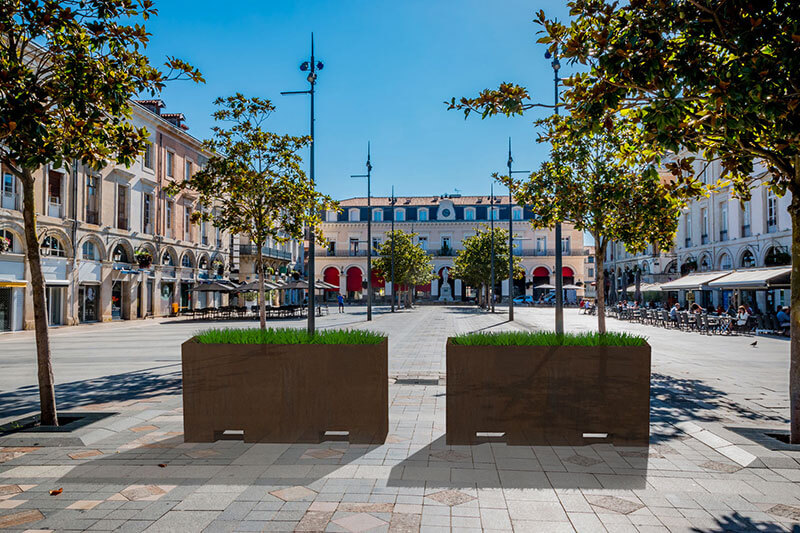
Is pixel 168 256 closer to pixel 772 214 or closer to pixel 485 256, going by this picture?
pixel 485 256

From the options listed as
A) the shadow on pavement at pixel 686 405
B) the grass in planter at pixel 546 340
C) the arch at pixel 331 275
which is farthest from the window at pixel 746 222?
the arch at pixel 331 275

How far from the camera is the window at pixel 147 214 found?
32.5 metres

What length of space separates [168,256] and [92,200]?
25.9 feet

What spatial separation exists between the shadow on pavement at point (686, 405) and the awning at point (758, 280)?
11933 millimetres

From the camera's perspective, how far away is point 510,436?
5.61m

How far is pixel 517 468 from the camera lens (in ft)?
16.4

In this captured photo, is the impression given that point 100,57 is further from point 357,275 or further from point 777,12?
point 357,275

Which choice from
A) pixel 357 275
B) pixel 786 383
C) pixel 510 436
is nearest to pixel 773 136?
pixel 510 436

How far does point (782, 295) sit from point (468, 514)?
28.5m

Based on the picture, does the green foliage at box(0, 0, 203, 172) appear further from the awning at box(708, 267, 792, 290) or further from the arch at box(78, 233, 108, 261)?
the arch at box(78, 233, 108, 261)

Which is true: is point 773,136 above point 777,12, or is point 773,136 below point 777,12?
below

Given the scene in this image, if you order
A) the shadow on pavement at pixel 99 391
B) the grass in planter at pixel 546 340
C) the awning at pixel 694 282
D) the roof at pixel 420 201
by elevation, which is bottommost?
the shadow on pavement at pixel 99 391

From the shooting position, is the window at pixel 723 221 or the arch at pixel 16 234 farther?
the window at pixel 723 221

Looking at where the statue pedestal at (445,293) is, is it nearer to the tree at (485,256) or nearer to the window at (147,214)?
the tree at (485,256)
